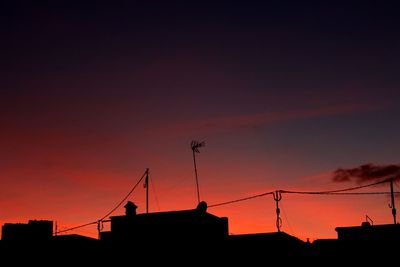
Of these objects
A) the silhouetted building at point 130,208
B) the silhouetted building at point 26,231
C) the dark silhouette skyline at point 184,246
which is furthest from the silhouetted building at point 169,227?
the silhouetted building at point 26,231

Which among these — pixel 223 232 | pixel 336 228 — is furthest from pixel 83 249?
pixel 336 228

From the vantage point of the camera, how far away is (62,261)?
164 feet

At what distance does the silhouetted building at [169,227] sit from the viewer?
50844mm

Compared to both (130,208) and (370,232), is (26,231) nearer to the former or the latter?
(130,208)

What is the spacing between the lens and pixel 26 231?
2202 inches

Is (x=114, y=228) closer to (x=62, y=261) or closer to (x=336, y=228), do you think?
(x=62, y=261)

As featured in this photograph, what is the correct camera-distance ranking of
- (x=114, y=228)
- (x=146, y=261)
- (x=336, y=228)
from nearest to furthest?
(x=146, y=261)
(x=114, y=228)
(x=336, y=228)

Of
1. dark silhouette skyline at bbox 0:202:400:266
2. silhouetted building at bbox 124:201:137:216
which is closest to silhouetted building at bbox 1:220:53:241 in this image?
dark silhouette skyline at bbox 0:202:400:266

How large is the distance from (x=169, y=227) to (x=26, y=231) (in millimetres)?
15947

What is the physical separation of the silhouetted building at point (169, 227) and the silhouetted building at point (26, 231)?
24.7 ft

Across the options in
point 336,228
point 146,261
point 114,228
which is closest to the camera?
point 146,261

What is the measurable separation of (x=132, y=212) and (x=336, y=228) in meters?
24.9

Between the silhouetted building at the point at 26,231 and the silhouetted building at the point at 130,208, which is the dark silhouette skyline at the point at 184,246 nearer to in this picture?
the silhouetted building at the point at 130,208

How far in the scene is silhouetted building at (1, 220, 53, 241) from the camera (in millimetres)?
55375
